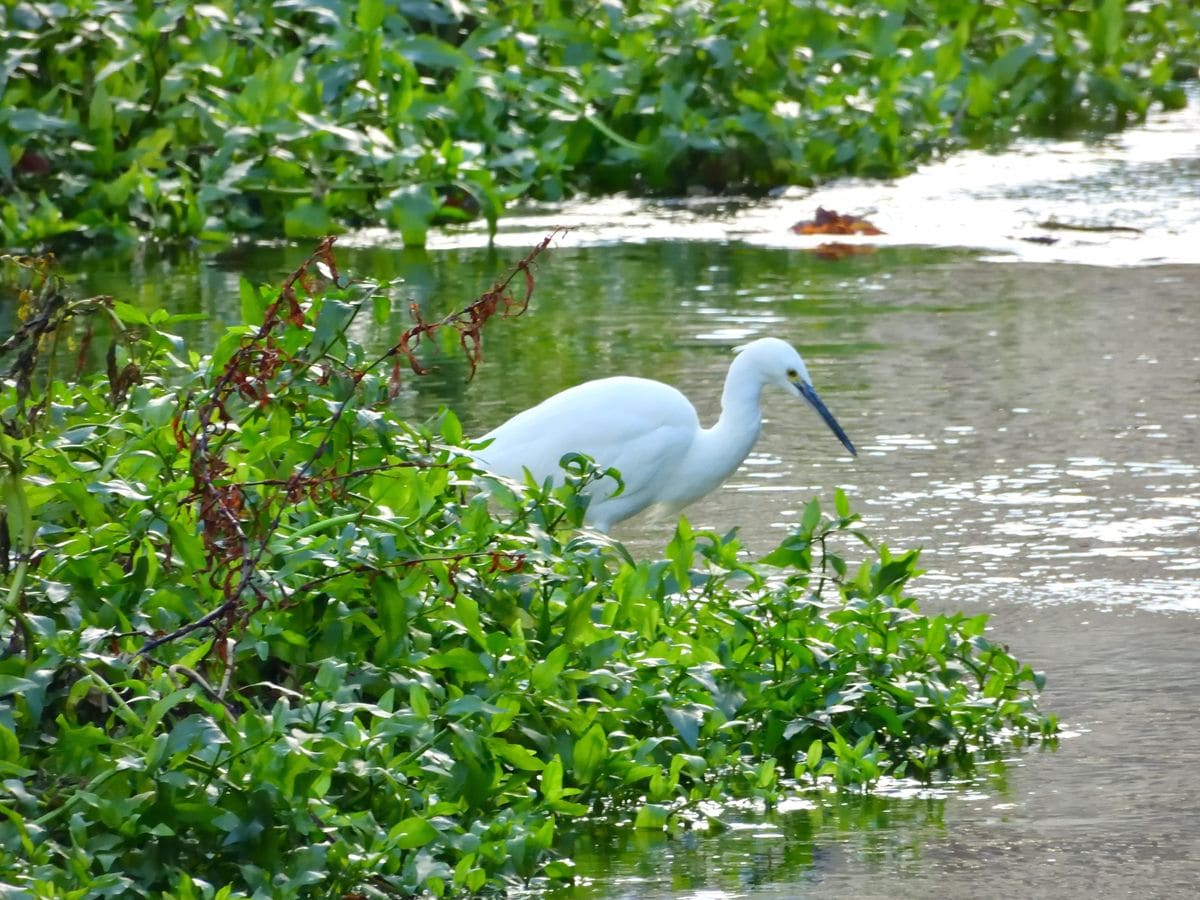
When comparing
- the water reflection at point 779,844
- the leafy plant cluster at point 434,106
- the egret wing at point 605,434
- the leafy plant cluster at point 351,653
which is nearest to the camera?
the leafy plant cluster at point 351,653

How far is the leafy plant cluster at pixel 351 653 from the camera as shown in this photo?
3723mm

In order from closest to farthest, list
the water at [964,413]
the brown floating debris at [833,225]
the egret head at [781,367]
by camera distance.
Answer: the water at [964,413] < the egret head at [781,367] < the brown floating debris at [833,225]

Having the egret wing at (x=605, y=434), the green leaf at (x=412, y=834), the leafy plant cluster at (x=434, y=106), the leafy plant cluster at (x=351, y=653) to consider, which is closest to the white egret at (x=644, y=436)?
the egret wing at (x=605, y=434)

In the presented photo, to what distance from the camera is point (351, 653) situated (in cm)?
422

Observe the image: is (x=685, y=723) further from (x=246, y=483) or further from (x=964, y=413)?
(x=964, y=413)

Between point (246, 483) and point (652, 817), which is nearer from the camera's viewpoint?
point (246, 483)

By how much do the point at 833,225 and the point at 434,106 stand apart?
6.86 ft

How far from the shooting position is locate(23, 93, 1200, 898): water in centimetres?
414

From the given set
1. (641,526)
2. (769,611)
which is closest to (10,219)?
(641,526)

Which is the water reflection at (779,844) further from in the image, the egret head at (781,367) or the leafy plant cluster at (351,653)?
the egret head at (781,367)

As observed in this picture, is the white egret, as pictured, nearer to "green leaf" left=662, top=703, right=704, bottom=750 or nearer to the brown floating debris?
"green leaf" left=662, top=703, right=704, bottom=750

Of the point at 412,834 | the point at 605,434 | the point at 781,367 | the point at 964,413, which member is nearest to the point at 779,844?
the point at 412,834

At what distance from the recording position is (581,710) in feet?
14.3

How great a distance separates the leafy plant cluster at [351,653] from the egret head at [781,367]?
1159 mm
